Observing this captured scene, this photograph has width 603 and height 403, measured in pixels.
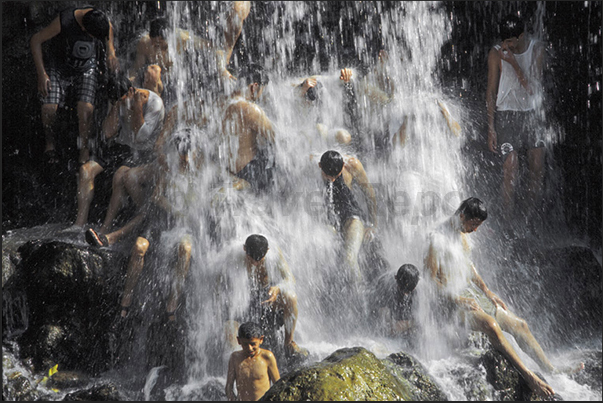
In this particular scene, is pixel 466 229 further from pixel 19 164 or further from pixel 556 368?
pixel 19 164

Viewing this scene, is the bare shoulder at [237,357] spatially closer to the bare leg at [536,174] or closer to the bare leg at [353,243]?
the bare leg at [353,243]

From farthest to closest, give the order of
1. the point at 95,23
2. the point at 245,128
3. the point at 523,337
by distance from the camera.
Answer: the point at 245,128 → the point at 95,23 → the point at 523,337

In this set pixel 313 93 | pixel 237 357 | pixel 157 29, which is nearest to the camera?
pixel 237 357

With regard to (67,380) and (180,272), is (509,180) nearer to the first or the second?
(180,272)

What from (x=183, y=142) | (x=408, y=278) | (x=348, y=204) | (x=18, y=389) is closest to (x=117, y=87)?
(x=183, y=142)

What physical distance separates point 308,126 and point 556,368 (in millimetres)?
3993

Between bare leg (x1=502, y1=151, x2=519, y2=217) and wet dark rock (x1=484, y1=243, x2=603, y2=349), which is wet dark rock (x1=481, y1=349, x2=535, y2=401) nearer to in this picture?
wet dark rock (x1=484, y1=243, x2=603, y2=349)

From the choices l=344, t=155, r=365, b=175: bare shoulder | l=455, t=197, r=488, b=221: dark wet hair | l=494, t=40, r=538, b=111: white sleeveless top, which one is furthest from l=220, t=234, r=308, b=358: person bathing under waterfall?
l=494, t=40, r=538, b=111: white sleeveless top

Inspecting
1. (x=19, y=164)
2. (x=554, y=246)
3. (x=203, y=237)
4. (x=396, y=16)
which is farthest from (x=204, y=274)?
(x=396, y=16)

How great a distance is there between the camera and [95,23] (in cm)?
536

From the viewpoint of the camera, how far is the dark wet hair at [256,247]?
4.40m

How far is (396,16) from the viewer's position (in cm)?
830

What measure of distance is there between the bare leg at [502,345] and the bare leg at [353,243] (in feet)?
3.67

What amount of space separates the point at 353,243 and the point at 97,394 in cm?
267
